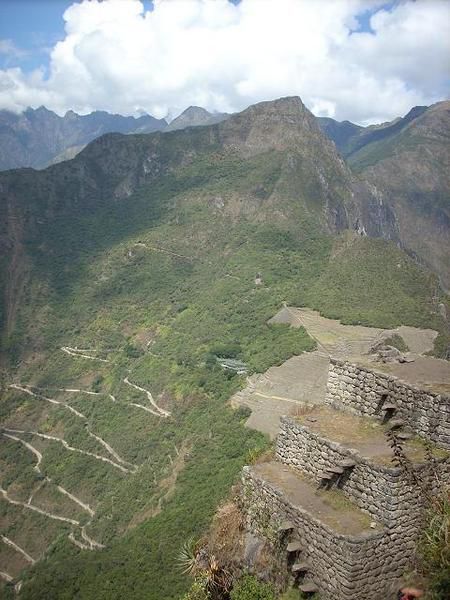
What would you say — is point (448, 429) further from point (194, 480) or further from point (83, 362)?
point (83, 362)

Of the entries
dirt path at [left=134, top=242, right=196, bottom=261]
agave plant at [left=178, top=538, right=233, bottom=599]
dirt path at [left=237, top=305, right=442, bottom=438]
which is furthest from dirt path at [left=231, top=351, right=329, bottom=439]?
dirt path at [left=134, top=242, right=196, bottom=261]

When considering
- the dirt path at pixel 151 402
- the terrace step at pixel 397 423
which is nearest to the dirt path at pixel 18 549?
the dirt path at pixel 151 402

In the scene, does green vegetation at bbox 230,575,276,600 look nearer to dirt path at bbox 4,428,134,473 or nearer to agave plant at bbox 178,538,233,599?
agave plant at bbox 178,538,233,599

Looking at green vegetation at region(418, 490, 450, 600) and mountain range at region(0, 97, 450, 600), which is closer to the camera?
green vegetation at region(418, 490, 450, 600)

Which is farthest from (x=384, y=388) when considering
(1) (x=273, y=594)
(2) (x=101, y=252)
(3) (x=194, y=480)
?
(2) (x=101, y=252)

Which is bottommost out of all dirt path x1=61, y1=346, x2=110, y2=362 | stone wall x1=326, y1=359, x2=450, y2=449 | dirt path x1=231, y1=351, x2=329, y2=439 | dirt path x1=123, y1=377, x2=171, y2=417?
dirt path x1=123, y1=377, x2=171, y2=417

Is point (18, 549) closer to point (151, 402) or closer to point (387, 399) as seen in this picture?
point (151, 402)
